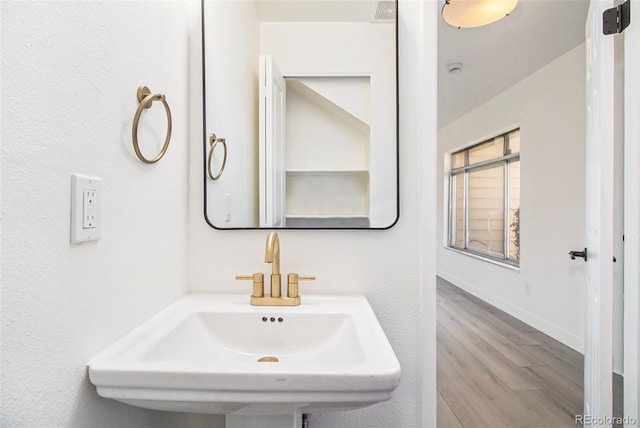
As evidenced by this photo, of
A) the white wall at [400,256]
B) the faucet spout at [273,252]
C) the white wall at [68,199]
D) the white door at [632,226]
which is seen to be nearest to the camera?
the white wall at [68,199]

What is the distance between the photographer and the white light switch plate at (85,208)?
592 millimetres

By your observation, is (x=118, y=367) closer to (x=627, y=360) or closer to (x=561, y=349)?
(x=627, y=360)

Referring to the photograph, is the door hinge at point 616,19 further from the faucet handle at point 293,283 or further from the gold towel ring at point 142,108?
the gold towel ring at point 142,108

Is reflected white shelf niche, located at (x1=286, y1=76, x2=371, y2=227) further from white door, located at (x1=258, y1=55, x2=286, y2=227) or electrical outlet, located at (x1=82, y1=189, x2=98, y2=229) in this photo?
electrical outlet, located at (x1=82, y1=189, x2=98, y2=229)

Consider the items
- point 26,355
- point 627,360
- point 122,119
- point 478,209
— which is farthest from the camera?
point 478,209

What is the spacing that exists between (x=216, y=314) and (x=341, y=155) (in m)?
0.63

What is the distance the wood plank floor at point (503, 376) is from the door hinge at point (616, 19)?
1.88 m

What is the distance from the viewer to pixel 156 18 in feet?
2.96

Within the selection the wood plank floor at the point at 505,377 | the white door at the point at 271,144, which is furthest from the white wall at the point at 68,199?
the wood plank floor at the point at 505,377

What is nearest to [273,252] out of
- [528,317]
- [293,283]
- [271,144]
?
[293,283]

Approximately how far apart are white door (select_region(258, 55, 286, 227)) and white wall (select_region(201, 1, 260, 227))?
23 mm

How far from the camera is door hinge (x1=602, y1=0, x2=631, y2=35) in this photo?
4.21ft

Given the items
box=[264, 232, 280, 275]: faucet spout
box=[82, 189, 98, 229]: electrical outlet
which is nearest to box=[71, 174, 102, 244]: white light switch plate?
box=[82, 189, 98, 229]: electrical outlet

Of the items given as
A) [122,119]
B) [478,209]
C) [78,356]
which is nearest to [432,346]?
[78,356]
